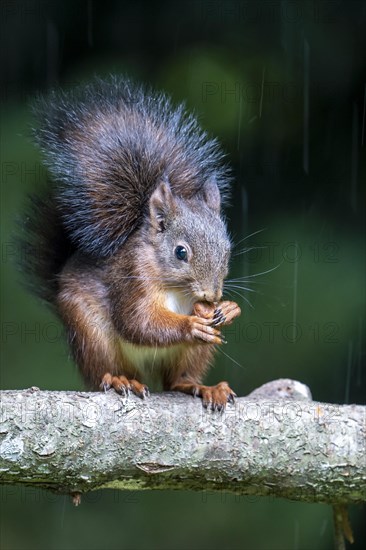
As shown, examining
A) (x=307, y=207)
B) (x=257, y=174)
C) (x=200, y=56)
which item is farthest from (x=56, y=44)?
(x=307, y=207)

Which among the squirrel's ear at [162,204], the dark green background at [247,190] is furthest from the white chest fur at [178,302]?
the dark green background at [247,190]

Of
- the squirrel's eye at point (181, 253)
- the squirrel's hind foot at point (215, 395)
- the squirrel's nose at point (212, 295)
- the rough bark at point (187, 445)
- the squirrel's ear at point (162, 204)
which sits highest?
the squirrel's ear at point (162, 204)

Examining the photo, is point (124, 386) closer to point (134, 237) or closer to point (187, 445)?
point (187, 445)

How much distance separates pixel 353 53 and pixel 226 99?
2.00 ft

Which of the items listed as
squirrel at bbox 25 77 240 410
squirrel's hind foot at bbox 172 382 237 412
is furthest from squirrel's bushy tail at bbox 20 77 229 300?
squirrel's hind foot at bbox 172 382 237 412

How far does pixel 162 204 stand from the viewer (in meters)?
2.91

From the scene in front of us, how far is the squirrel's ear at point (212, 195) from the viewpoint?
304 cm

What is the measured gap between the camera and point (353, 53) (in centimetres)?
416

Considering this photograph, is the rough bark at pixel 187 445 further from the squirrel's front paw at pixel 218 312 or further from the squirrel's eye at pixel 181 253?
the squirrel's eye at pixel 181 253

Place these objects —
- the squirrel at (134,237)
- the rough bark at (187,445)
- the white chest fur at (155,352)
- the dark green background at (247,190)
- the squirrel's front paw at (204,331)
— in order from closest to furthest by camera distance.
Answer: the rough bark at (187,445) < the squirrel's front paw at (204,331) < the squirrel at (134,237) < the white chest fur at (155,352) < the dark green background at (247,190)

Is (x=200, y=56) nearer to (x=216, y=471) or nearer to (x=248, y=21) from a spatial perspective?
(x=248, y=21)

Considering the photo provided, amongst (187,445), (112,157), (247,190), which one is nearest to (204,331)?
(187,445)

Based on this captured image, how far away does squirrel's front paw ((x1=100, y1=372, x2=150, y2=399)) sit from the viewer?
2.78m

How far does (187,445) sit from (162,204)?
2.53 feet
